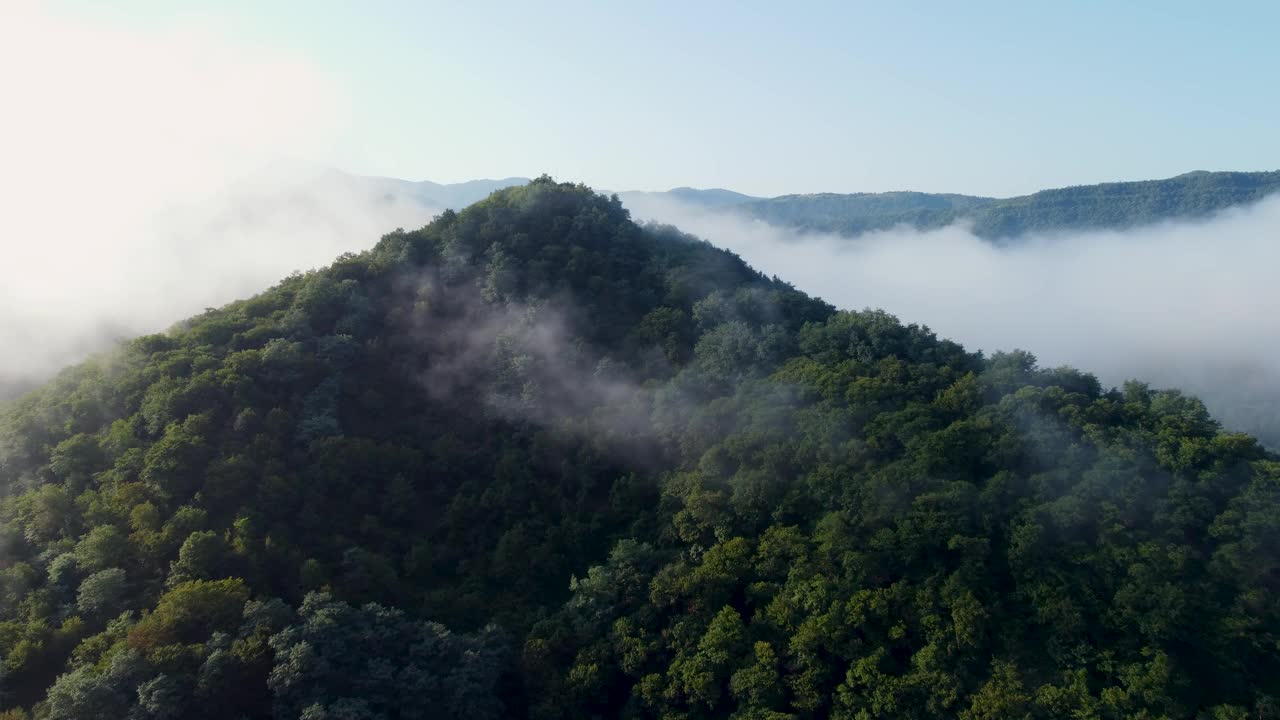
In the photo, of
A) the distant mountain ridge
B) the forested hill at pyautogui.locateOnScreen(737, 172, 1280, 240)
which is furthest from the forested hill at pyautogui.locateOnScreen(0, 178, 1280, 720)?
the forested hill at pyautogui.locateOnScreen(737, 172, 1280, 240)

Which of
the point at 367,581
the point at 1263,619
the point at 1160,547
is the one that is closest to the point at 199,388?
the point at 367,581

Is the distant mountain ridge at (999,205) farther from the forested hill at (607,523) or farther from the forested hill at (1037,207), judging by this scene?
the forested hill at (607,523)

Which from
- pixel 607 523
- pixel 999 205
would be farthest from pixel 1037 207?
pixel 607 523

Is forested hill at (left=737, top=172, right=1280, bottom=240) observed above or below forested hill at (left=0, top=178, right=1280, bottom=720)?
above

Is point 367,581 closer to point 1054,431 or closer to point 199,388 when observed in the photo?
point 199,388

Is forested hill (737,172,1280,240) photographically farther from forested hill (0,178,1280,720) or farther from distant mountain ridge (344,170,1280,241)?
forested hill (0,178,1280,720)

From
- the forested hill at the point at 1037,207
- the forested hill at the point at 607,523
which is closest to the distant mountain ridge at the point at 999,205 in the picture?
the forested hill at the point at 1037,207
